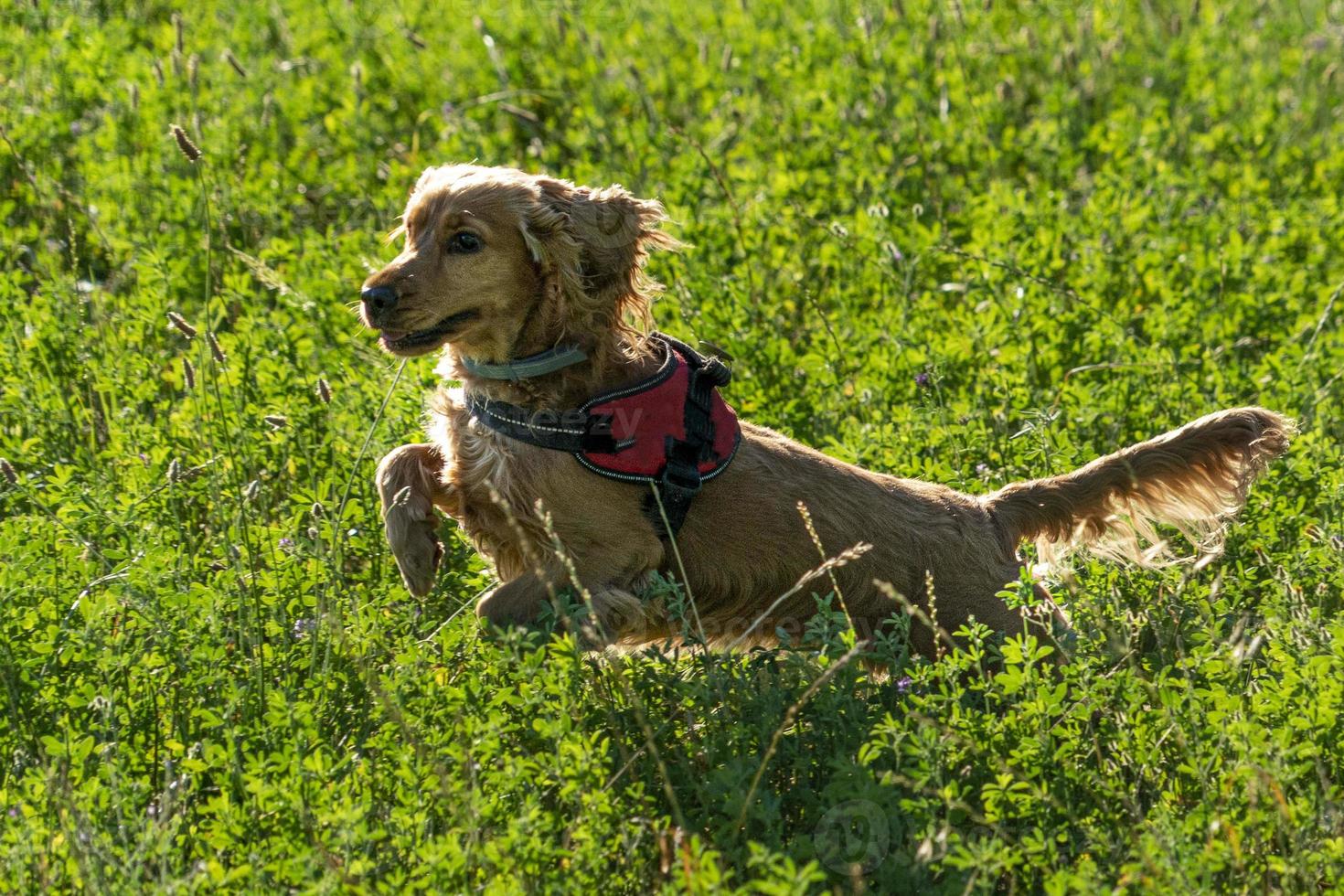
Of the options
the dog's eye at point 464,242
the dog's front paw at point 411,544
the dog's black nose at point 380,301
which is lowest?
the dog's front paw at point 411,544

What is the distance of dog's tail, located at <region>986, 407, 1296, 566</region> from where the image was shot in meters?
4.09

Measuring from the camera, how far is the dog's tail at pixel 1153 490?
13.4 ft

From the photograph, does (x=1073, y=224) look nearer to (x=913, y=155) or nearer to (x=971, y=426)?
(x=913, y=155)

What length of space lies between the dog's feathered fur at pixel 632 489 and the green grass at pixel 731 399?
222 millimetres

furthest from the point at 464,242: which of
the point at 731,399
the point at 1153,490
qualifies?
the point at 1153,490

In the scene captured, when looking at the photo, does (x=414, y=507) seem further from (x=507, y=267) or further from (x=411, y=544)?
(x=507, y=267)

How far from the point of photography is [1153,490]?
416 centimetres

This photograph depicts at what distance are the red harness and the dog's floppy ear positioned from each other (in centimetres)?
27

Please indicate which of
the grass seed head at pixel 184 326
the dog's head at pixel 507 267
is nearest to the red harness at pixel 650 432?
the dog's head at pixel 507 267

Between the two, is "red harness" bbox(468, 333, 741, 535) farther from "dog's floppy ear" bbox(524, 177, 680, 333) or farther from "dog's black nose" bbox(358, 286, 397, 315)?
"dog's black nose" bbox(358, 286, 397, 315)

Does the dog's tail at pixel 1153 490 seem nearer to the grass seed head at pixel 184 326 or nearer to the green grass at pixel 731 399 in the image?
the green grass at pixel 731 399

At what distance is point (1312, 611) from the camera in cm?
359

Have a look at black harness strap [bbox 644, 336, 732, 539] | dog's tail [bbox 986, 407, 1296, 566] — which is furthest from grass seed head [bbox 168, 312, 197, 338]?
dog's tail [bbox 986, 407, 1296, 566]

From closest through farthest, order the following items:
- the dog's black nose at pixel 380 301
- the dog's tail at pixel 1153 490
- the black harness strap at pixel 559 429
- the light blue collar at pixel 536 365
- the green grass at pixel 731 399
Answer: the green grass at pixel 731 399
the dog's black nose at pixel 380 301
the black harness strap at pixel 559 429
the light blue collar at pixel 536 365
the dog's tail at pixel 1153 490
